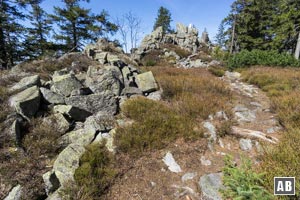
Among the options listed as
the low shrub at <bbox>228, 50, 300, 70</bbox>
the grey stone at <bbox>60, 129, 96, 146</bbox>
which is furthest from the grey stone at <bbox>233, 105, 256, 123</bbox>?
the low shrub at <bbox>228, 50, 300, 70</bbox>

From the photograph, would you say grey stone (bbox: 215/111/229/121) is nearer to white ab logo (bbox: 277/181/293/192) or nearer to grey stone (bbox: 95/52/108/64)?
white ab logo (bbox: 277/181/293/192)

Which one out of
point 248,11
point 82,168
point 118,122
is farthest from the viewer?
point 248,11

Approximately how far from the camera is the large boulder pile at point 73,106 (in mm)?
3389

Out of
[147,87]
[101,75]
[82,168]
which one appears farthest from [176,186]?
[101,75]

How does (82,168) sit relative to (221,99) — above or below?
below

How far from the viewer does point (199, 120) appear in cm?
498

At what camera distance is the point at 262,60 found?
520 inches

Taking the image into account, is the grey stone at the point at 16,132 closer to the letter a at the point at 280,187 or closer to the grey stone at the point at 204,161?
the grey stone at the point at 204,161

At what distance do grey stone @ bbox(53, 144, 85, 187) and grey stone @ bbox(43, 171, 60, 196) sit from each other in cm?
8

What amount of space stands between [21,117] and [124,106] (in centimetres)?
255

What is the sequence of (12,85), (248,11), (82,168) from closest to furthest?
(82,168), (12,85), (248,11)

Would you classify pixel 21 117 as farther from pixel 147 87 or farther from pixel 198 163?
pixel 198 163

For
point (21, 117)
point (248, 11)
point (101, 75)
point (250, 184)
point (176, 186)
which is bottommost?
point (176, 186)

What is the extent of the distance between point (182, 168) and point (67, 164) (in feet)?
7.33
